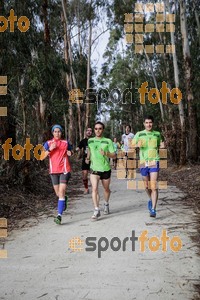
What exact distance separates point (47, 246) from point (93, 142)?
224 cm

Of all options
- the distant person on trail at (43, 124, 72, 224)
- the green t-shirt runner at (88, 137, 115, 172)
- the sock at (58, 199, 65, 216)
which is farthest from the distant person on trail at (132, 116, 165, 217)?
the sock at (58, 199, 65, 216)

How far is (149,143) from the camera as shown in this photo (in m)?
6.58

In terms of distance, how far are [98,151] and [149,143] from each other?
873mm

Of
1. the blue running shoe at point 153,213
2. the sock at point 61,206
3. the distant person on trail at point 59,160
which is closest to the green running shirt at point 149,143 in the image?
the blue running shoe at point 153,213

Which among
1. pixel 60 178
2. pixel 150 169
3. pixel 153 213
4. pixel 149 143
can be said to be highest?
pixel 149 143

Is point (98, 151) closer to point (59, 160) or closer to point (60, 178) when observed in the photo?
point (59, 160)

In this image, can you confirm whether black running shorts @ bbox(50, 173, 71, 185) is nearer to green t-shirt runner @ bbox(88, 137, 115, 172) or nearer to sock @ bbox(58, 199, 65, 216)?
sock @ bbox(58, 199, 65, 216)

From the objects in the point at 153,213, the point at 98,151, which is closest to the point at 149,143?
the point at 98,151

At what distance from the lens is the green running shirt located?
21.5 ft

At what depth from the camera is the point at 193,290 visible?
139 inches

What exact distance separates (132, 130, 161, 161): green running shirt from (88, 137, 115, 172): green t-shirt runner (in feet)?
1.45

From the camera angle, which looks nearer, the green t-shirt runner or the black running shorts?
the black running shorts

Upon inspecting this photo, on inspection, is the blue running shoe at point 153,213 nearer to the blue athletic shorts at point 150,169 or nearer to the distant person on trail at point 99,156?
the blue athletic shorts at point 150,169

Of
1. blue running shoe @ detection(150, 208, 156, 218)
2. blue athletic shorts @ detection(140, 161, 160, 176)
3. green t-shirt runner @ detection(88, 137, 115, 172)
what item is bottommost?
blue running shoe @ detection(150, 208, 156, 218)
